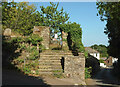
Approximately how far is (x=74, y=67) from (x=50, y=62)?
7.26ft

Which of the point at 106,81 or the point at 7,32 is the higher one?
the point at 7,32

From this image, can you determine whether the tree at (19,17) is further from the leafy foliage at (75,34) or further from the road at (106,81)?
the road at (106,81)

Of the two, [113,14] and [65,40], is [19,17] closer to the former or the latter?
[65,40]

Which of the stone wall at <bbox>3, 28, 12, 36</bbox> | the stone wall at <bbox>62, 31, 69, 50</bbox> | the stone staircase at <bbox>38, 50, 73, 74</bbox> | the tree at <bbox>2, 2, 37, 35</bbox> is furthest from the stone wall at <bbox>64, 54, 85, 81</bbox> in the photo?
the tree at <bbox>2, 2, 37, 35</bbox>

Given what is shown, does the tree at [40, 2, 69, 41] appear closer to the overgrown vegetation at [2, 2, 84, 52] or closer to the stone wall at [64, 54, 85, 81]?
the overgrown vegetation at [2, 2, 84, 52]

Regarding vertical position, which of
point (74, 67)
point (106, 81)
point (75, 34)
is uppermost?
point (75, 34)

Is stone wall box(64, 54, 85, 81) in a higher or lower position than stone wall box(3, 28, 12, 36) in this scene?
lower

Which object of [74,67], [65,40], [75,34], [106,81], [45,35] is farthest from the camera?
[65,40]

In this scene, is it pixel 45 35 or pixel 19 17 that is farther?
pixel 19 17

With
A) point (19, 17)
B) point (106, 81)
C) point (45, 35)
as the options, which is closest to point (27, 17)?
point (19, 17)

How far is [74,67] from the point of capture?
439 inches

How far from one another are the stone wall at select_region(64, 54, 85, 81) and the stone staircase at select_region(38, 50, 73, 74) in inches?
21.4

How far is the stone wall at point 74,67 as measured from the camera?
11062mm

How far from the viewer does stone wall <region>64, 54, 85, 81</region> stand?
36.3 feet
